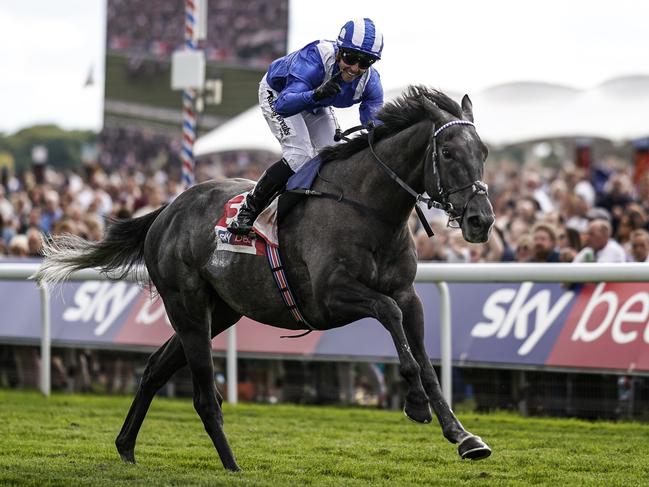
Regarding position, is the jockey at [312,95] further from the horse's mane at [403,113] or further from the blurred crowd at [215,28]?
the blurred crowd at [215,28]

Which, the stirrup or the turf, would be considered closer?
the turf

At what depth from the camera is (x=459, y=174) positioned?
5887 millimetres

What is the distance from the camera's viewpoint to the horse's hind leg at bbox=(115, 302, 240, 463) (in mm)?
7113

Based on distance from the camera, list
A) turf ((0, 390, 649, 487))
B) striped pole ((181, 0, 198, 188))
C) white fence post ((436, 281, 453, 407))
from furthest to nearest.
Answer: striped pole ((181, 0, 198, 188)) < white fence post ((436, 281, 453, 407)) < turf ((0, 390, 649, 487))

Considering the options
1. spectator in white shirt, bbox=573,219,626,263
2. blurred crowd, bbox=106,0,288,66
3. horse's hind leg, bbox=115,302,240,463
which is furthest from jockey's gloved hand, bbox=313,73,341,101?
blurred crowd, bbox=106,0,288,66

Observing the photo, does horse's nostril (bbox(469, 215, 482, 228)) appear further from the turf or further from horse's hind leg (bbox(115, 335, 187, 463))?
horse's hind leg (bbox(115, 335, 187, 463))

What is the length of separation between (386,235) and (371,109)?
0.87 m

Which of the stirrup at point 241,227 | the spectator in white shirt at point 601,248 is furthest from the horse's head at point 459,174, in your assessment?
the spectator in white shirt at point 601,248

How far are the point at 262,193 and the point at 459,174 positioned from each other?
48.6 inches

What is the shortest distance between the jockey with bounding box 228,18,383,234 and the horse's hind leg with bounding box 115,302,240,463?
0.86 metres

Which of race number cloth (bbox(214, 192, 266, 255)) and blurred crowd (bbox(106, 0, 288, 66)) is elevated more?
blurred crowd (bbox(106, 0, 288, 66))

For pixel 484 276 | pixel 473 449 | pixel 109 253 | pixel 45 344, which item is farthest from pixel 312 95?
pixel 45 344

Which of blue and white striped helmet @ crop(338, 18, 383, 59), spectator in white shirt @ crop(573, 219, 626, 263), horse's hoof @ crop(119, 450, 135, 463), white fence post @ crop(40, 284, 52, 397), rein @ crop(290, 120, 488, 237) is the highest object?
blue and white striped helmet @ crop(338, 18, 383, 59)

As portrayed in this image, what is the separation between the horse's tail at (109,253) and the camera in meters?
7.86
